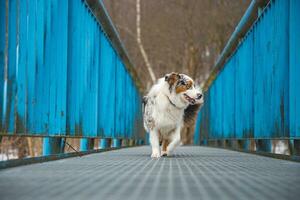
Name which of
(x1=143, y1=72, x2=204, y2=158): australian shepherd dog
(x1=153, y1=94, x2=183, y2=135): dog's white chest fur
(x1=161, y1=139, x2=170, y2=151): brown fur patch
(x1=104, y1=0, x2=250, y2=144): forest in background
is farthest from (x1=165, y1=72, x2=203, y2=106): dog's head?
(x1=104, y1=0, x2=250, y2=144): forest in background

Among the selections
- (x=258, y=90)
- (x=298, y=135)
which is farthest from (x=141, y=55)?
(x=298, y=135)

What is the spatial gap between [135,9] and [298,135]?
93.2 ft

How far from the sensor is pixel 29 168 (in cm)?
451

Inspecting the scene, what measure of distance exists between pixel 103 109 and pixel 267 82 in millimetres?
3558

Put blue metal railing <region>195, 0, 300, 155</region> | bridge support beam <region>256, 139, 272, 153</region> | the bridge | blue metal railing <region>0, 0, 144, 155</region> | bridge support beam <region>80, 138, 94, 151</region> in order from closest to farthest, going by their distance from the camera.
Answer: the bridge
blue metal railing <region>0, 0, 144, 155</region>
blue metal railing <region>195, 0, 300, 155</region>
bridge support beam <region>256, 139, 272, 153</region>
bridge support beam <region>80, 138, 94, 151</region>

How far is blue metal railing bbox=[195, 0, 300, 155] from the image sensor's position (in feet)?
18.6

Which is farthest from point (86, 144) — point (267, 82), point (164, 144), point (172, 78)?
point (267, 82)

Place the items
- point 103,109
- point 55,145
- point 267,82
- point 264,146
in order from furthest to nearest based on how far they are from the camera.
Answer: point 103,109, point 264,146, point 267,82, point 55,145

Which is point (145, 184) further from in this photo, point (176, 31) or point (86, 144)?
point (176, 31)

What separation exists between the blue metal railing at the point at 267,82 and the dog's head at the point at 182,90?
0.71m

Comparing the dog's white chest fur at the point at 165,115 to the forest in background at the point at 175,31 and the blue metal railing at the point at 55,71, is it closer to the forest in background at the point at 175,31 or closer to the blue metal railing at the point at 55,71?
the blue metal railing at the point at 55,71

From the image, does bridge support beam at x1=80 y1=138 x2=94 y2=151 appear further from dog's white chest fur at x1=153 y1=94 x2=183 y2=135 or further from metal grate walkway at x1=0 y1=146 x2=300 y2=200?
metal grate walkway at x1=0 y1=146 x2=300 y2=200

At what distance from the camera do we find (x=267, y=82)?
22.9 ft

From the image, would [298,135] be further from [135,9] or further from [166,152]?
[135,9]
